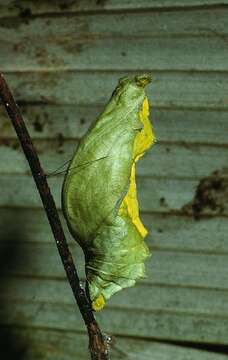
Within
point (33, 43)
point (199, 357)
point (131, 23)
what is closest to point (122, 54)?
point (131, 23)

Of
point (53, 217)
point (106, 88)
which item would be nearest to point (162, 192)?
point (106, 88)

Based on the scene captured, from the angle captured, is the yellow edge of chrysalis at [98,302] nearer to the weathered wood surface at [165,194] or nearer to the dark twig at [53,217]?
the dark twig at [53,217]

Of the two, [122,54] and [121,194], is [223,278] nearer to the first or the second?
[122,54]

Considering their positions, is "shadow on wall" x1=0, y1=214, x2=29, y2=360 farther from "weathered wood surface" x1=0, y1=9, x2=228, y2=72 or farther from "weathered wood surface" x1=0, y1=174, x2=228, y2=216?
"weathered wood surface" x1=0, y1=9, x2=228, y2=72

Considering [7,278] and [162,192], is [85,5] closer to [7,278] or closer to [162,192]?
[162,192]

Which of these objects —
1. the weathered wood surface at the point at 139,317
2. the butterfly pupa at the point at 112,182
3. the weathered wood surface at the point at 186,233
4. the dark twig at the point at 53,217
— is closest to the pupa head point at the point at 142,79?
the butterfly pupa at the point at 112,182
